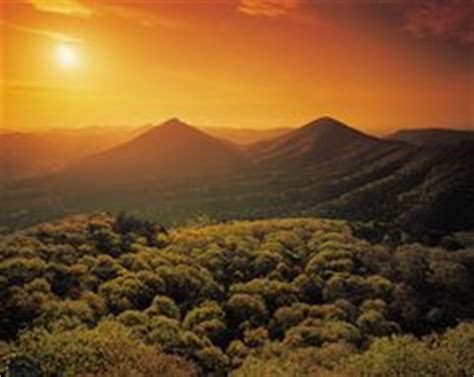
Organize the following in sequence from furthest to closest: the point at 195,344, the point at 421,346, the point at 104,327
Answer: the point at 195,344 → the point at 104,327 → the point at 421,346

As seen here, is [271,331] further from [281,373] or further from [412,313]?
[281,373]

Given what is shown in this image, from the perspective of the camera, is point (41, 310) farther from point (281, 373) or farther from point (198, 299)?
point (281, 373)

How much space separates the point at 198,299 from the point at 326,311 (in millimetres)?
31004

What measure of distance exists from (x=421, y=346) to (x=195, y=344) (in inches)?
1881

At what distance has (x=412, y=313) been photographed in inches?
7594

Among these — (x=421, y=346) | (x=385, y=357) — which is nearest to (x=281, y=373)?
(x=385, y=357)

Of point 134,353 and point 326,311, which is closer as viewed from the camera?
point 134,353

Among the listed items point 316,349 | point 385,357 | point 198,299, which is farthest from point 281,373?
point 198,299

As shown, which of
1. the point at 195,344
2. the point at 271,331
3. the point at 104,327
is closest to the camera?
the point at 104,327

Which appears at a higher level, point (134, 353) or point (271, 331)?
point (134, 353)

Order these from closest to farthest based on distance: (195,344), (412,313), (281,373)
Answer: (281,373) → (195,344) → (412,313)

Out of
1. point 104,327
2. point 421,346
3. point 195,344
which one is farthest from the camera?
point 195,344

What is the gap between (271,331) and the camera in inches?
6969

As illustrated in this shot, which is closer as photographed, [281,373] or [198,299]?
[281,373]
